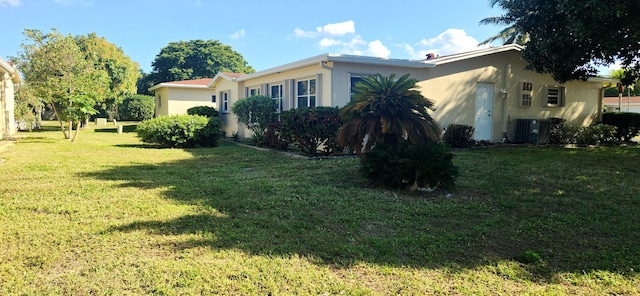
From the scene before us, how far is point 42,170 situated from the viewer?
7926mm

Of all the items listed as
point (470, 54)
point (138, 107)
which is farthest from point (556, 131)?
point (138, 107)

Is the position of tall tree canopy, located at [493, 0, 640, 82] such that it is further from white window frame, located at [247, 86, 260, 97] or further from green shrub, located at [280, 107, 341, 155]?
white window frame, located at [247, 86, 260, 97]

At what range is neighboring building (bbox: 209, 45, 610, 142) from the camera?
11.6 m

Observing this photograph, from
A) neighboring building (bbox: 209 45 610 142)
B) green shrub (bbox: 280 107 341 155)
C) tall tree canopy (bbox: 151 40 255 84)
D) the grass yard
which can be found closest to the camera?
the grass yard

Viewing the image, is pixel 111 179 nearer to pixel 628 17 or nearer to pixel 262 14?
pixel 628 17

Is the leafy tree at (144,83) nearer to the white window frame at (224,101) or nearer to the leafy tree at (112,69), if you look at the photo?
the leafy tree at (112,69)

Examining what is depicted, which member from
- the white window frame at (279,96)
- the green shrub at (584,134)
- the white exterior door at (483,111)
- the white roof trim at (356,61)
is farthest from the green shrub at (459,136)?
the white window frame at (279,96)

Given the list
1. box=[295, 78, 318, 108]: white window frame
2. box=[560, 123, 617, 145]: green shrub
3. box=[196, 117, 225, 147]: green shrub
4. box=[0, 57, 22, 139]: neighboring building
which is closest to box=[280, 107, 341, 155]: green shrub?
box=[295, 78, 318, 108]: white window frame

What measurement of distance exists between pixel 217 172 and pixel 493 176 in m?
5.15

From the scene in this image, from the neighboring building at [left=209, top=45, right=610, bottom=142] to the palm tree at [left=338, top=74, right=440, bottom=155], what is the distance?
14.8 feet

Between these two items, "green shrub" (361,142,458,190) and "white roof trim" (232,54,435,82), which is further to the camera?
"white roof trim" (232,54,435,82)

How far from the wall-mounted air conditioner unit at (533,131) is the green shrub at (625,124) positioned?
3802 millimetres

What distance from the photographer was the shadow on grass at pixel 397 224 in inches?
149

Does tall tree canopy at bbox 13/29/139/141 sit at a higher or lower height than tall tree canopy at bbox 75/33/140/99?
lower
